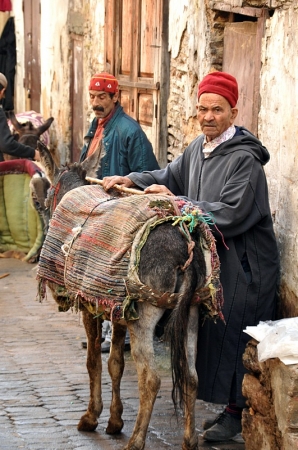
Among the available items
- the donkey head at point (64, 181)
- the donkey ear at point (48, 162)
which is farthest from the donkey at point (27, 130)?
the donkey head at point (64, 181)

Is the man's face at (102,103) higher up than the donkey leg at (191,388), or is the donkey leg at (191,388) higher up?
the man's face at (102,103)

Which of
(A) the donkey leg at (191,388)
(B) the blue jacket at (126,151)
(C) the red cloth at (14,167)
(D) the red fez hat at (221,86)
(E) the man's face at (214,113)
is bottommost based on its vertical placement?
(C) the red cloth at (14,167)

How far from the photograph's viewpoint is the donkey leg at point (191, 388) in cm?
459

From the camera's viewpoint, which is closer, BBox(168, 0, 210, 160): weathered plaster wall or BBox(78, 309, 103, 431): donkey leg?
BBox(78, 309, 103, 431): donkey leg

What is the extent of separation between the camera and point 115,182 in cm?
520

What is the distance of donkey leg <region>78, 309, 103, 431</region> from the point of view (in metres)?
5.25

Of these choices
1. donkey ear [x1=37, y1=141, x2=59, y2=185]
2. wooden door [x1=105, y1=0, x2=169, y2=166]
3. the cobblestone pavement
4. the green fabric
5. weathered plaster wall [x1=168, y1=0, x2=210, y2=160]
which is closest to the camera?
the cobblestone pavement

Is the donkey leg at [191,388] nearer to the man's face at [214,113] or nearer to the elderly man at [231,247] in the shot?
the elderly man at [231,247]

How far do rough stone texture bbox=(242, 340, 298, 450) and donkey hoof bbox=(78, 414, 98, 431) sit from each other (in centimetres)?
96

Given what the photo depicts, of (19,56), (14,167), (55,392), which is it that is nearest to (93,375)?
(55,392)

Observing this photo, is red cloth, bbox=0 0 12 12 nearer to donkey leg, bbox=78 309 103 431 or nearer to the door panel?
the door panel

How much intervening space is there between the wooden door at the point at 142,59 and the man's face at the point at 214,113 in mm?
3947

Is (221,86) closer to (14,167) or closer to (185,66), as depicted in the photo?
(185,66)

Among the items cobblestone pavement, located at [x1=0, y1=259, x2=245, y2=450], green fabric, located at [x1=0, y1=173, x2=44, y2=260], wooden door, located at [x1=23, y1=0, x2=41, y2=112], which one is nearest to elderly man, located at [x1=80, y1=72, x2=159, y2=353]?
cobblestone pavement, located at [x1=0, y1=259, x2=245, y2=450]
